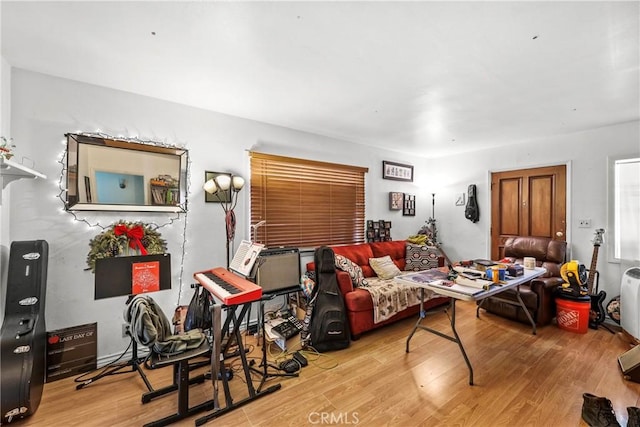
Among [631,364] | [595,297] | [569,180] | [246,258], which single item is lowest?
[631,364]

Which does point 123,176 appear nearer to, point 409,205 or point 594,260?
point 409,205

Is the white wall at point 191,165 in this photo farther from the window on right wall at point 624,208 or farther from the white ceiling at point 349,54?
the white ceiling at point 349,54

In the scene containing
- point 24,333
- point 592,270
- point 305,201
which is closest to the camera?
point 24,333

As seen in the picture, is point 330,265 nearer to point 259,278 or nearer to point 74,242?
point 259,278

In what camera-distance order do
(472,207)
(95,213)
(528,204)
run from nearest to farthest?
1. (95,213)
2. (528,204)
3. (472,207)

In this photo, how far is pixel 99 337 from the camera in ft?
8.12

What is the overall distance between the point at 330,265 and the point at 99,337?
2310 mm

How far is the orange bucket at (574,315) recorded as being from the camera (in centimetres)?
312

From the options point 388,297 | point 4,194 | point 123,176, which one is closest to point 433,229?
point 388,297

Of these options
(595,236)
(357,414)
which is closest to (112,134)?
(357,414)

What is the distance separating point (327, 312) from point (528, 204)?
12.5ft

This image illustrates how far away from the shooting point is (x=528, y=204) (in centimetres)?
430

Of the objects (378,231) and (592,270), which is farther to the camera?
(378,231)

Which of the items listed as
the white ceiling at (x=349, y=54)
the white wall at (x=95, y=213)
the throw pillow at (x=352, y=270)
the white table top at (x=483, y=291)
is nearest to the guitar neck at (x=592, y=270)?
the white table top at (x=483, y=291)
